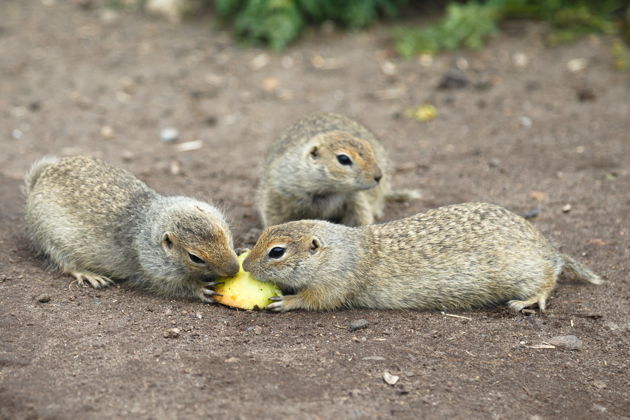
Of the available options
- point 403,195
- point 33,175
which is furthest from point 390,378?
point 33,175

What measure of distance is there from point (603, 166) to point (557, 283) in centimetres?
289

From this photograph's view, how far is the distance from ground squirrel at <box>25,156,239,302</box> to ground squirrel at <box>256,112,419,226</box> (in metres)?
1.23

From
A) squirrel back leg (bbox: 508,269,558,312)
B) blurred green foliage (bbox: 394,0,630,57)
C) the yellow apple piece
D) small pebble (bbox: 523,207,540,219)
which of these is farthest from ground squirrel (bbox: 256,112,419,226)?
blurred green foliage (bbox: 394,0,630,57)

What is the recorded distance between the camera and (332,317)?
19.1ft

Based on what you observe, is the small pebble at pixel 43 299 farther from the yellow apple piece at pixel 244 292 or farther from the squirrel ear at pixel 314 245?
the squirrel ear at pixel 314 245

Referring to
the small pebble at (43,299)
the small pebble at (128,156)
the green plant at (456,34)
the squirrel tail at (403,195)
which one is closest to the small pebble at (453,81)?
the green plant at (456,34)

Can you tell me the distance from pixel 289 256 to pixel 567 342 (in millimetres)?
2302

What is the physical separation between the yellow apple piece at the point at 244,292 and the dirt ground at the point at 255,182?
166 millimetres

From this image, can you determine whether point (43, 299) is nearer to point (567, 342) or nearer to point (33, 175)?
point (33, 175)

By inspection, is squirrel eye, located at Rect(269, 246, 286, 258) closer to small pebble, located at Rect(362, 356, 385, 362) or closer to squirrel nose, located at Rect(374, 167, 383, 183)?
small pebble, located at Rect(362, 356, 385, 362)

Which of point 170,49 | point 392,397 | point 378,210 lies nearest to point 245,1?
point 170,49

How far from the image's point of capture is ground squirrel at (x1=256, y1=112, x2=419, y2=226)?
23.1ft

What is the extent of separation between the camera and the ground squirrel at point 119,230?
5.91 m

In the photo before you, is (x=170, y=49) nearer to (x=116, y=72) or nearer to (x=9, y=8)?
(x=116, y=72)
